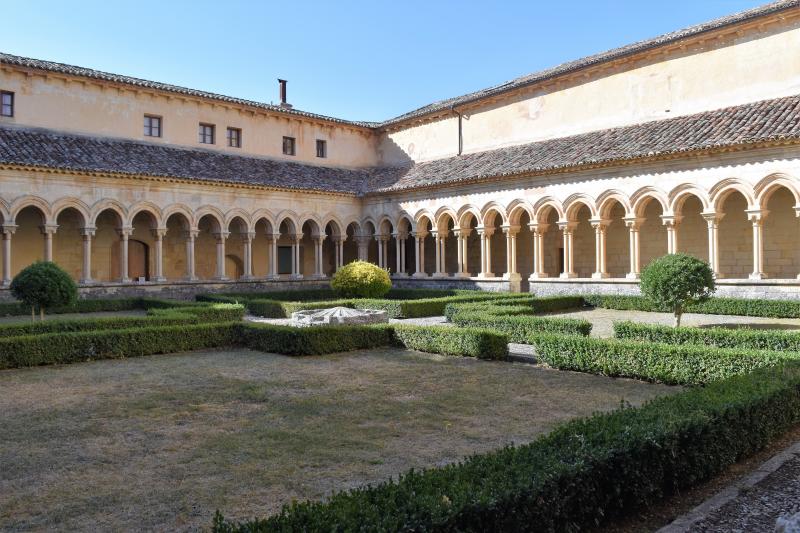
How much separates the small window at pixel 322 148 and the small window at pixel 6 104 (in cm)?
1252

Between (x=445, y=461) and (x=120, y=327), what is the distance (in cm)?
953

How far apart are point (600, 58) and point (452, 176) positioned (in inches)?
269

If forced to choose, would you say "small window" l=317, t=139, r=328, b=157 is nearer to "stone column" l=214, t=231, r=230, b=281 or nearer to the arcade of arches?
the arcade of arches

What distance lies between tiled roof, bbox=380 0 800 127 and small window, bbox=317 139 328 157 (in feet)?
9.95

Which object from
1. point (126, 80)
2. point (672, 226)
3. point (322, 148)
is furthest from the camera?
point (322, 148)

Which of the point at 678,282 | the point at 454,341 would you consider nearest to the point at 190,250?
the point at 454,341

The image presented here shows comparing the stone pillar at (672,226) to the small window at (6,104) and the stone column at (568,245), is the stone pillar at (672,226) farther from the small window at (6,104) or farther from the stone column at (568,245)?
the small window at (6,104)

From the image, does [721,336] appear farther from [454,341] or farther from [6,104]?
[6,104]

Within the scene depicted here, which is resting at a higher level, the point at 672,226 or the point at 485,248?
the point at 672,226

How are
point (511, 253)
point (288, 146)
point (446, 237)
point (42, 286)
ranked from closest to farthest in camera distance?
point (42, 286), point (511, 253), point (446, 237), point (288, 146)

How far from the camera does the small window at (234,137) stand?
1063 inches


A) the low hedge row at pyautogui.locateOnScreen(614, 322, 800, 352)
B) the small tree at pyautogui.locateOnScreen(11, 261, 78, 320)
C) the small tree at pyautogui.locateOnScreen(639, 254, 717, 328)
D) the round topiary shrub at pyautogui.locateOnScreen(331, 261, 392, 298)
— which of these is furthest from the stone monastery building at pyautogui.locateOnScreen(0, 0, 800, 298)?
the low hedge row at pyautogui.locateOnScreen(614, 322, 800, 352)

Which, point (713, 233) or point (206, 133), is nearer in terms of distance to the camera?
point (713, 233)

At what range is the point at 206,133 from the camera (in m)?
26.3
